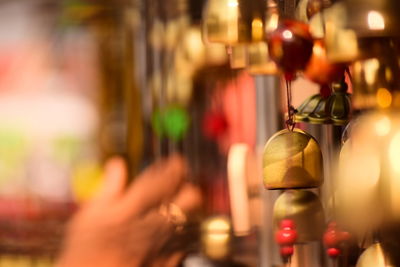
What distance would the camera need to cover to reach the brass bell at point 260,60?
0.91 meters

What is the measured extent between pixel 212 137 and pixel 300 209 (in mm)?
526

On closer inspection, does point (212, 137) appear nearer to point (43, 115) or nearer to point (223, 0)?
point (43, 115)

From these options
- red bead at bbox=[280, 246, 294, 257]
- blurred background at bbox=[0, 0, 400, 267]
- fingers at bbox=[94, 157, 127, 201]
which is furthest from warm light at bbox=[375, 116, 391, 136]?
fingers at bbox=[94, 157, 127, 201]

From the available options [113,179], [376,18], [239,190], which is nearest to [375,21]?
[376,18]

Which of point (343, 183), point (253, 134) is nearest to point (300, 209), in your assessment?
point (343, 183)

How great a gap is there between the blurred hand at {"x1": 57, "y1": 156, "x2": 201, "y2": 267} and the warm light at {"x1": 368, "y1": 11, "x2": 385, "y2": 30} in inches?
29.8

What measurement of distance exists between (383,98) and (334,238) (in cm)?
21

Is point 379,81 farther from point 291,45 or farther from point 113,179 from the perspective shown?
point 113,179

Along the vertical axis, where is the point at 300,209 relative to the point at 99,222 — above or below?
above

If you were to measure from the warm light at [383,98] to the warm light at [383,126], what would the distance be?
0.02 metres

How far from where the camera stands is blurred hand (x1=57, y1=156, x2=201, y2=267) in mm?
1436

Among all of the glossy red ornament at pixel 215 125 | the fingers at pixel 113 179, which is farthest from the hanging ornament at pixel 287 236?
the fingers at pixel 113 179

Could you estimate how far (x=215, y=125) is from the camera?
4.58ft

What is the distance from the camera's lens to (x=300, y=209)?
0.90 metres
